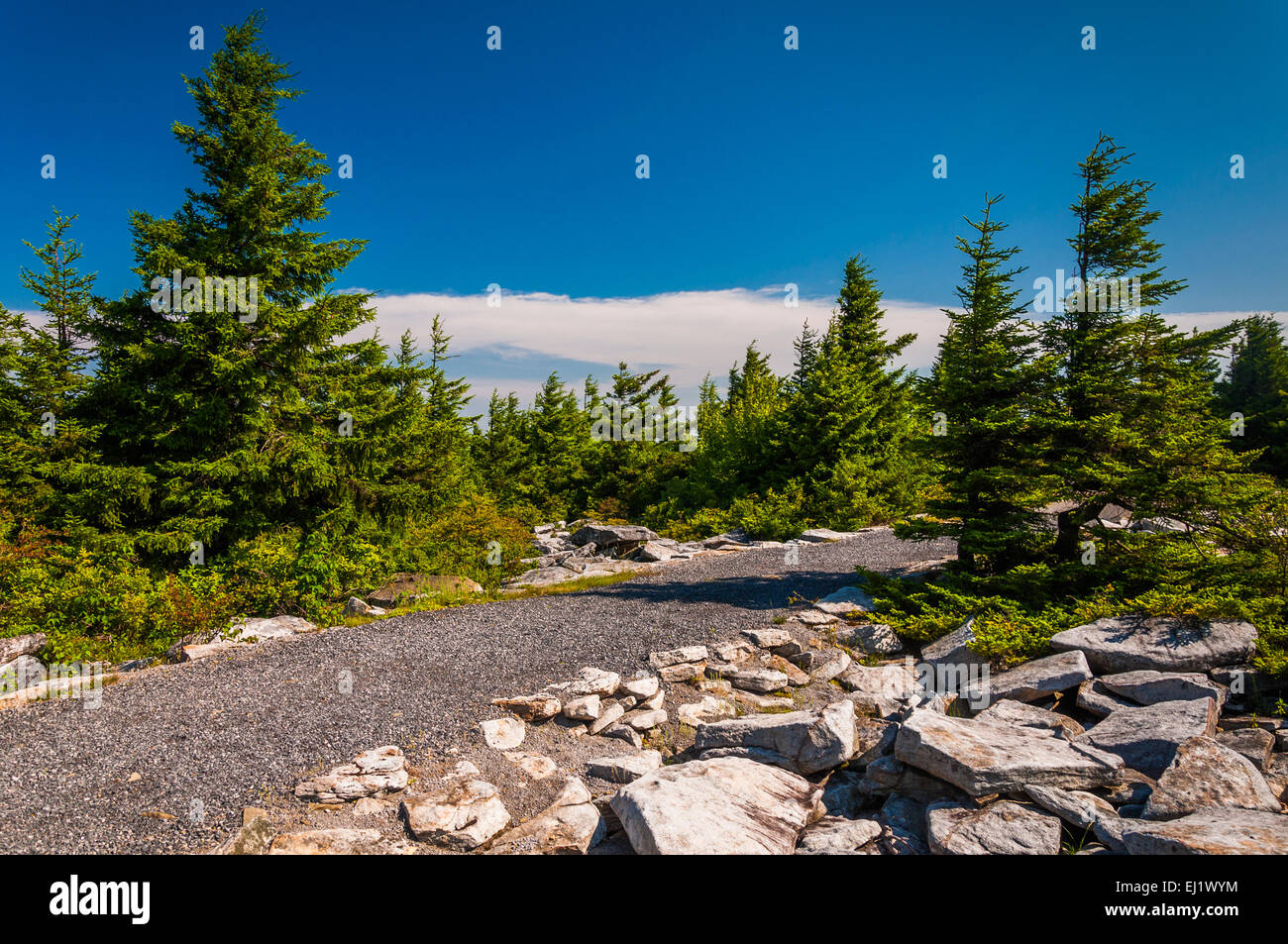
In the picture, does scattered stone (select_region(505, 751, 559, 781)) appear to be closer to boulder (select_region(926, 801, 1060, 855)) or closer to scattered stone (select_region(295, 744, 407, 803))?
scattered stone (select_region(295, 744, 407, 803))

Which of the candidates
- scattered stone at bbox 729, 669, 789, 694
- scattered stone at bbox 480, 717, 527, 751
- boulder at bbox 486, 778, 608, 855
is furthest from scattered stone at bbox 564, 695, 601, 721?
scattered stone at bbox 729, 669, 789, 694

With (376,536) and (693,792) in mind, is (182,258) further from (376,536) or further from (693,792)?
(693,792)

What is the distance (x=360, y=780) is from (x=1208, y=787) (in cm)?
752

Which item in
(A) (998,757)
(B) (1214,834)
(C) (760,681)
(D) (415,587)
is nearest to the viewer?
(B) (1214,834)

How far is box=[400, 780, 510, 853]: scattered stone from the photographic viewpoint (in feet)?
17.1

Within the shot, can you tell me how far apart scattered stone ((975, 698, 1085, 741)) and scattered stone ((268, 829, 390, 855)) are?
6163 millimetres

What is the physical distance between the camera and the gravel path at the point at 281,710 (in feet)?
17.3

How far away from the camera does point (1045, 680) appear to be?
7.26 meters

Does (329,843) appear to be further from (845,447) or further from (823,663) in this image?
(845,447)

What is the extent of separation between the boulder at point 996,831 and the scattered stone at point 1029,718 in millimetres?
1705

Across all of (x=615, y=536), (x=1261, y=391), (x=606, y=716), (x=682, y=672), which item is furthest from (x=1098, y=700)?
(x=1261, y=391)

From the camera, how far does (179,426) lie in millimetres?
13664
